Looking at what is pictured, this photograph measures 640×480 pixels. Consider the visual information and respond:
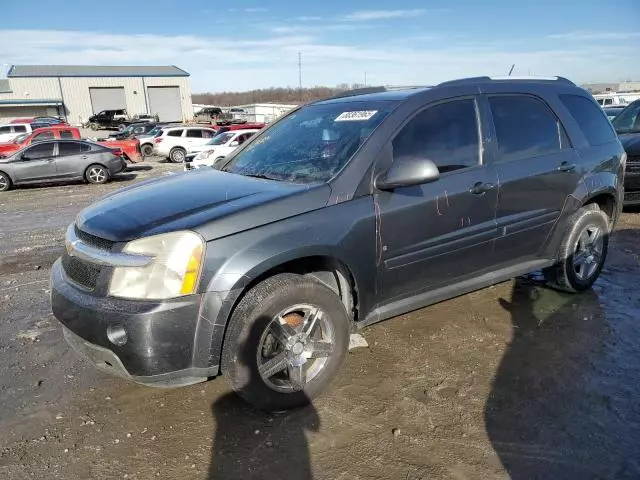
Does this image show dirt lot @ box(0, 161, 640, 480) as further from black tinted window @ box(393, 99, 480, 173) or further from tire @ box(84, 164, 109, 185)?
tire @ box(84, 164, 109, 185)

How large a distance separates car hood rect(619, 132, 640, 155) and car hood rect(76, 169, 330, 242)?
667 cm

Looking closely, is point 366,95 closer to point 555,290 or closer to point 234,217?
point 234,217

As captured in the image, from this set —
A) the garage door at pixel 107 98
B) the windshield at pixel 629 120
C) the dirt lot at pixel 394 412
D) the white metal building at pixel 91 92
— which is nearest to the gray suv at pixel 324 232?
the dirt lot at pixel 394 412

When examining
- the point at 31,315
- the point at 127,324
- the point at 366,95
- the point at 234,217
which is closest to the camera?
the point at 127,324

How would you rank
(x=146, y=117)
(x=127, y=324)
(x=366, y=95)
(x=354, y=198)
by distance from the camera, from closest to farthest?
(x=127, y=324) < (x=354, y=198) < (x=366, y=95) < (x=146, y=117)

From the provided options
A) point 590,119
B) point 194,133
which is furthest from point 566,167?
point 194,133

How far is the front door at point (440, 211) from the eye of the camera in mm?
3211

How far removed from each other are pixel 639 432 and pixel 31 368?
13.1 feet

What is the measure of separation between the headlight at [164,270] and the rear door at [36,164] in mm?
14235

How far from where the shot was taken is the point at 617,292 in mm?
4723

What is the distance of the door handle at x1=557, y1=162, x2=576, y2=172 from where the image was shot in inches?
160

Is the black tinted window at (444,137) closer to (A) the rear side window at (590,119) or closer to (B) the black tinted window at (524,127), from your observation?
(B) the black tinted window at (524,127)

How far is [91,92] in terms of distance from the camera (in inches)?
2087

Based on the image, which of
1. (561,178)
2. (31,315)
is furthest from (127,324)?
(561,178)
